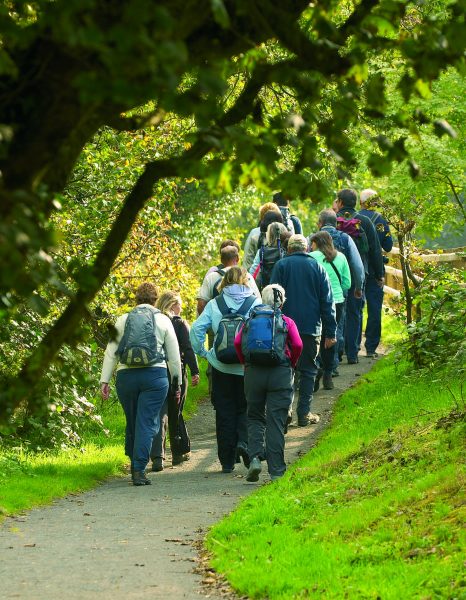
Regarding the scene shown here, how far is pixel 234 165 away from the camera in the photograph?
5.04 meters

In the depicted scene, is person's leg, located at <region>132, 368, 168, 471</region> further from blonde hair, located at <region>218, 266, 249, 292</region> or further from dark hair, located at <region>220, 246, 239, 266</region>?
dark hair, located at <region>220, 246, 239, 266</region>

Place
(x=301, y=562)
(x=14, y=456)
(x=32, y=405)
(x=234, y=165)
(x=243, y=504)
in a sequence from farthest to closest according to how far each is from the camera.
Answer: (x=14, y=456), (x=243, y=504), (x=301, y=562), (x=32, y=405), (x=234, y=165)

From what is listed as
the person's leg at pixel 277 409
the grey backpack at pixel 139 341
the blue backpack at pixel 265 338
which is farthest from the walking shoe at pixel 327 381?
the blue backpack at pixel 265 338

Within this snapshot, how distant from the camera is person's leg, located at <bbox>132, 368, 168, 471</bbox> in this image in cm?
1302

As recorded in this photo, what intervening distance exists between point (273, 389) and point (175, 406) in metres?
2.27

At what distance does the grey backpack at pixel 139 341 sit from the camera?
42.2ft

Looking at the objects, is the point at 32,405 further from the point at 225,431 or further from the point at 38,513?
the point at 225,431

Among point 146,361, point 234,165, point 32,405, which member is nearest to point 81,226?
point 146,361

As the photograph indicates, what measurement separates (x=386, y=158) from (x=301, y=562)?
3.88 meters

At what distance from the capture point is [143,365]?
1297cm

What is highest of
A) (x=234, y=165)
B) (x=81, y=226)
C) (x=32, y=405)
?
(x=81, y=226)


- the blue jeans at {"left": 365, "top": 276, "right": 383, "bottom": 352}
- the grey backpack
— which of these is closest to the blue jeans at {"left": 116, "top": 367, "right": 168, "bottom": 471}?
the grey backpack

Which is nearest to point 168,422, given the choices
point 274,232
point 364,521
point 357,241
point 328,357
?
point 274,232

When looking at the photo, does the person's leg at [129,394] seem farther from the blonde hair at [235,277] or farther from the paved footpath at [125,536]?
the blonde hair at [235,277]
